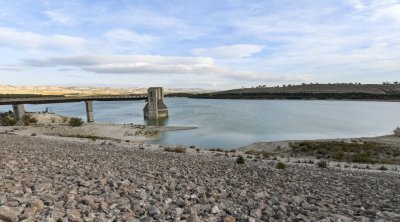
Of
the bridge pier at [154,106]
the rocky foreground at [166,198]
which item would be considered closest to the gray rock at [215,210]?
the rocky foreground at [166,198]

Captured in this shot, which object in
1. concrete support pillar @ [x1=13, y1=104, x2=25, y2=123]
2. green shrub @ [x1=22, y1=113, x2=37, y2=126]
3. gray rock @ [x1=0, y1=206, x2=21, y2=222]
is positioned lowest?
green shrub @ [x1=22, y1=113, x2=37, y2=126]

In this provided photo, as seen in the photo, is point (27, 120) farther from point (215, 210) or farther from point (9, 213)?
point (215, 210)

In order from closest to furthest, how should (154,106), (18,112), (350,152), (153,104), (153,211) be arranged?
(153,211) → (350,152) → (18,112) → (154,106) → (153,104)

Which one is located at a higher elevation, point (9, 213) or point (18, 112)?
point (9, 213)

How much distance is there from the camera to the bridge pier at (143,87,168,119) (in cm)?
10211

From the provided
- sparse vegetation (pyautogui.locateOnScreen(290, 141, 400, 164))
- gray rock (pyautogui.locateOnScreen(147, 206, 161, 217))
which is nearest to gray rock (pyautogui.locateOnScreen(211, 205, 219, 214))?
gray rock (pyautogui.locateOnScreen(147, 206, 161, 217))

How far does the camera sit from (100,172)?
1279cm

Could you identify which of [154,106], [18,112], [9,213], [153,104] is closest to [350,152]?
[9,213]

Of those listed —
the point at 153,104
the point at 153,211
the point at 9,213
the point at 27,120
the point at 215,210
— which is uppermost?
the point at 9,213

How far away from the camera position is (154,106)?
339ft

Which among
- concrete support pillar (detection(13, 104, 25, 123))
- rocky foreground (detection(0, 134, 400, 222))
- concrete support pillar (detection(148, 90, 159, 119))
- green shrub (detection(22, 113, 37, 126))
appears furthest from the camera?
concrete support pillar (detection(148, 90, 159, 119))

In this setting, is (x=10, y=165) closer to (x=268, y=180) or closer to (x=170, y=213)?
(x=170, y=213)

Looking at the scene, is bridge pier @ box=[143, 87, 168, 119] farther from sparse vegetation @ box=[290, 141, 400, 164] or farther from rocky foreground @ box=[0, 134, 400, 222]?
rocky foreground @ box=[0, 134, 400, 222]

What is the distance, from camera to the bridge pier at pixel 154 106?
102m
